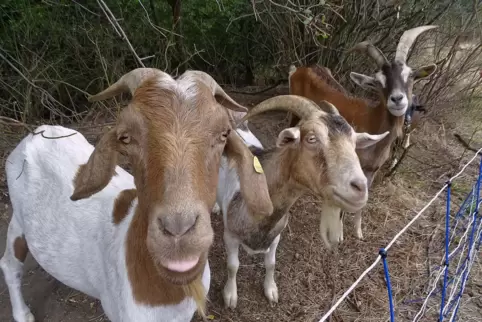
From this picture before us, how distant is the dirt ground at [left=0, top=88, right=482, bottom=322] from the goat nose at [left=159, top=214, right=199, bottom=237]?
2303 mm

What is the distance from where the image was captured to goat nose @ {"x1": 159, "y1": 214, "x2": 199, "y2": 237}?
1433mm

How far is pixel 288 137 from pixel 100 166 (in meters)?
1.39

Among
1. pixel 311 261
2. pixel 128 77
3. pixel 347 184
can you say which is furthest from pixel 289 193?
pixel 128 77

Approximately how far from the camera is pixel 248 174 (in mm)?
2213

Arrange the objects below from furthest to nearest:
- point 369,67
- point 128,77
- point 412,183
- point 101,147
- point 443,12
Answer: point 369,67 < point 443,12 < point 412,183 < point 128,77 < point 101,147

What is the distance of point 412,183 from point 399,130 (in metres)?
1.28

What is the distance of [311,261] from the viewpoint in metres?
4.05

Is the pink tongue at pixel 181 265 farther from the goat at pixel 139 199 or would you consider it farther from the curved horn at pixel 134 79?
the curved horn at pixel 134 79

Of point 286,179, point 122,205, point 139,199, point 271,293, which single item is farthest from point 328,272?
point 139,199

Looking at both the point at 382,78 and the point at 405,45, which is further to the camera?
the point at 405,45

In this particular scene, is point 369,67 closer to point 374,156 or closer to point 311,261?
point 374,156

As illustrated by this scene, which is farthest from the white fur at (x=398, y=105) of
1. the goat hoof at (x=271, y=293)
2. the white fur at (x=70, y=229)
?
the white fur at (x=70, y=229)

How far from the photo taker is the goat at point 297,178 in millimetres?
2656

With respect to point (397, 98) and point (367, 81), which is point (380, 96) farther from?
point (397, 98)
